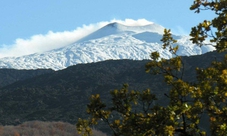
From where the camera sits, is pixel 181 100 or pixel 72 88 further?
pixel 72 88

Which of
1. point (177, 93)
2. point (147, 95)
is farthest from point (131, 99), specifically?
point (177, 93)

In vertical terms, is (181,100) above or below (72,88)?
below

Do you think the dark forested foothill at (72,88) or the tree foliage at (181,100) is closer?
the tree foliage at (181,100)

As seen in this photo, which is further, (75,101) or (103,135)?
(75,101)

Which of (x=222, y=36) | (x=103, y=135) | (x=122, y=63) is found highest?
(x=122, y=63)

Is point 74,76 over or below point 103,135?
over

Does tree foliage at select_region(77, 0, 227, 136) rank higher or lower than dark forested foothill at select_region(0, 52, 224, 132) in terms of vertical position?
lower

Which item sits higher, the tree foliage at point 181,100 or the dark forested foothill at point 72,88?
the dark forested foothill at point 72,88

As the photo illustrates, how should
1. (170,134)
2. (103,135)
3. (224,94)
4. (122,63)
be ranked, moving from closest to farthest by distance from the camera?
(170,134) → (224,94) → (103,135) → (122,63)

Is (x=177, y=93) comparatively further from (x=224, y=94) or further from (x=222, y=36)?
(x=222, y=36)

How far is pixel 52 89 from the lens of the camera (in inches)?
5364

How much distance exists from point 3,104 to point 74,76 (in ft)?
101

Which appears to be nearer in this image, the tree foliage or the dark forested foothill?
the tree foliage

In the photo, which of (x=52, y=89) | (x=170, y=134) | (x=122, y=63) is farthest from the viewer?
(x=122, y=63)
